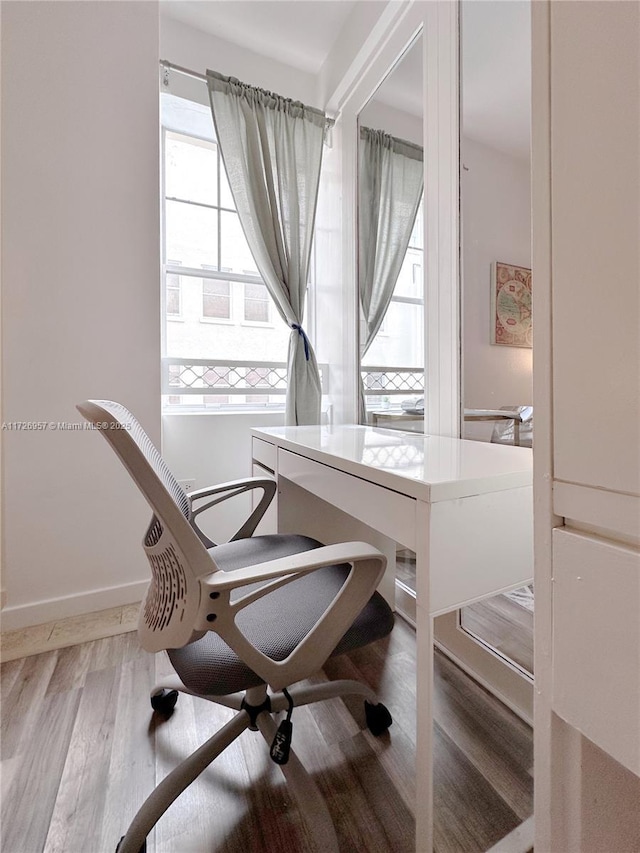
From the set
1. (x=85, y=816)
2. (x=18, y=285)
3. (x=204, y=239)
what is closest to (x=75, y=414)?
(x=18, y=285)

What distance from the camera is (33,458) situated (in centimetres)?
161

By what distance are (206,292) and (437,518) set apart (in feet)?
6.35

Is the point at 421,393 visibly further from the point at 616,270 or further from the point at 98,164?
the point at 98,164

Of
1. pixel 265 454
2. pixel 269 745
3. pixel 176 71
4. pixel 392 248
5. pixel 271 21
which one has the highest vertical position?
pixel 271 21

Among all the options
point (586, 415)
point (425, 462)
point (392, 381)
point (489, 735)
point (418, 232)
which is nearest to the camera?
point (586, 415)

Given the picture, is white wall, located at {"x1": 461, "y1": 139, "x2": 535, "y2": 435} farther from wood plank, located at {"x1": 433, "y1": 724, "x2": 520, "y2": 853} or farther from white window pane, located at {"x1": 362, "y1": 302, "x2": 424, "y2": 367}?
wood plank, located at {"x1": 433, "y1": 724, "x2": 520, "y2": 853}

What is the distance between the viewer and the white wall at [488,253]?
116cm

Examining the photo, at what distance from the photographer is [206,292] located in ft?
7.07

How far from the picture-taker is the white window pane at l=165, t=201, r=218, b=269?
210 cm

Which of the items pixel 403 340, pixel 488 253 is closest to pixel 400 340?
pixel 403 340

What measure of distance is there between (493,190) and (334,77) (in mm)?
1521

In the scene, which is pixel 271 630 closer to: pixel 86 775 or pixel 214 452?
pixel 86 775

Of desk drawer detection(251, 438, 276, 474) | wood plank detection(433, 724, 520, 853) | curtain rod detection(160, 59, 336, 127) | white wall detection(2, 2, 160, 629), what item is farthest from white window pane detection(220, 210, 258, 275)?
wood plank detection(433, 724, 520, 853)

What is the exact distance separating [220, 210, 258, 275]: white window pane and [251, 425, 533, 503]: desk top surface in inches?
52.2
